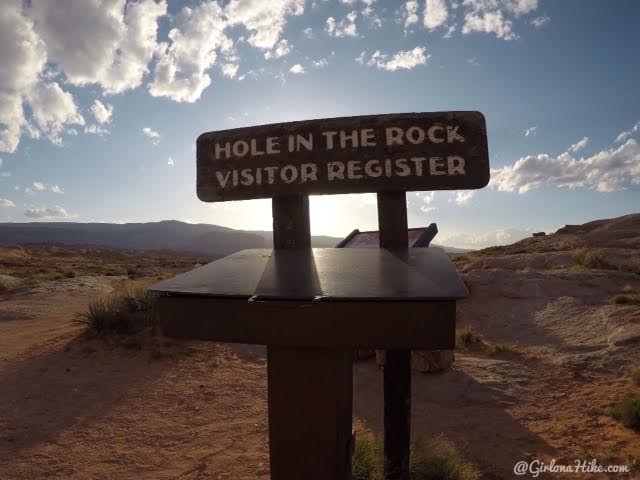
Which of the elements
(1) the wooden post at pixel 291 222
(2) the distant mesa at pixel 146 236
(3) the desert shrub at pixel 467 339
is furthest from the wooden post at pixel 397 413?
(2) the distant mesa at pixel 146 236

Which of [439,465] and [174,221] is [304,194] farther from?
[174,221]

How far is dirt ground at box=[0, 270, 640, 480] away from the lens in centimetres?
425

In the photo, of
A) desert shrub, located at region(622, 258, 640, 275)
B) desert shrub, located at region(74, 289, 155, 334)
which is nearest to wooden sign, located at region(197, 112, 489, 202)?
desert shrub, located at region(74, 289, 155, 334)

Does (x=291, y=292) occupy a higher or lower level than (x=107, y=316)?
higher

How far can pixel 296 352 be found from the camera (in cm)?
179

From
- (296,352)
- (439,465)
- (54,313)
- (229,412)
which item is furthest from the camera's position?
(54,313)

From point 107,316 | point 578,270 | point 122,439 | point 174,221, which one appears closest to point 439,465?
point 122,439

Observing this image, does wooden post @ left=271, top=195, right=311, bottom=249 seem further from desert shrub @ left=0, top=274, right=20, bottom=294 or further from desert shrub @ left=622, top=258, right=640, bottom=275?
desert shrub @ left=0, top=274, right=20, bottom=294

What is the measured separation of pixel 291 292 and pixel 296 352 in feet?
1.24

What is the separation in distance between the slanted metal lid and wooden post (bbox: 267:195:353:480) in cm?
34

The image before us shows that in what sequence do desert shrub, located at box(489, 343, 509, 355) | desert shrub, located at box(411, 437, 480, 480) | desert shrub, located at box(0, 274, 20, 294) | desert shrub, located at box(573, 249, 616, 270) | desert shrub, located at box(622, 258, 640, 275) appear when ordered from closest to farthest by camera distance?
desert shrub, located at box(411, 437, 480, 480)
desert shrub, located at box(489, 343, 509, 355)
desert shrub, located at box(622, 258, 640, 275)
desert shrub, located at box(573, 249, 616, 270)
desert shrub, located at box(0, 274, 20, 294)

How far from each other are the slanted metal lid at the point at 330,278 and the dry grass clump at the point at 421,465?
241 cm

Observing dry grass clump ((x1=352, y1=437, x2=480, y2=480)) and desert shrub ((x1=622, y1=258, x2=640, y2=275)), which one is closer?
dry grass clump ((x1=352, y1=437, x2=480, y2=480))

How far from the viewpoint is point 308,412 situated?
5.88 feet
